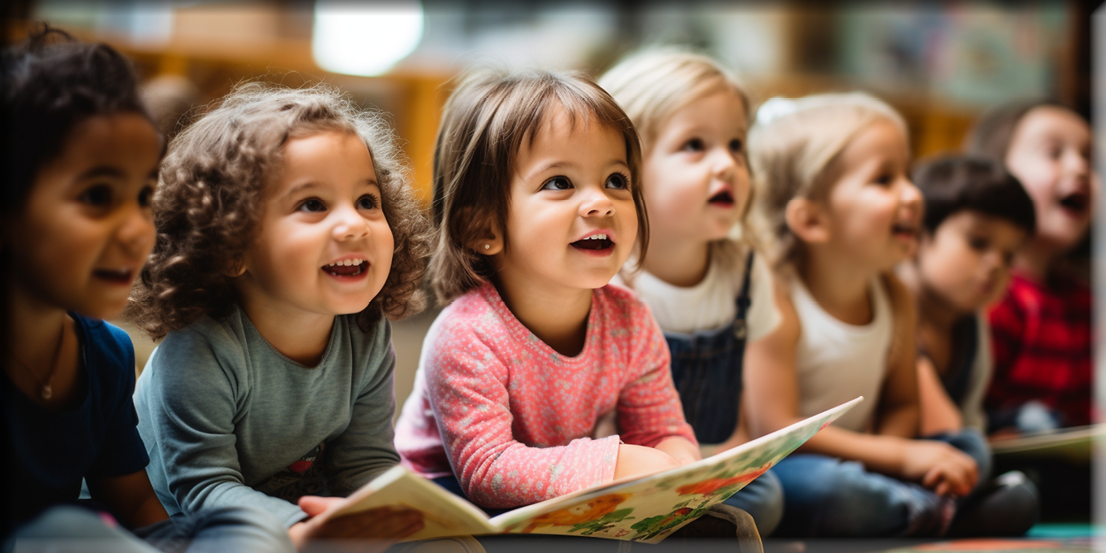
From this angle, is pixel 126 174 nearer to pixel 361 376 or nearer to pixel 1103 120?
pixel 361 376

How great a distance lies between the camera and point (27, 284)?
0.44 metres

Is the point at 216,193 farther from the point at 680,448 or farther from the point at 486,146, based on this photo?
the point at 680,448

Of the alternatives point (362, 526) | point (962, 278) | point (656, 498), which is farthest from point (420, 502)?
point (962, 278)

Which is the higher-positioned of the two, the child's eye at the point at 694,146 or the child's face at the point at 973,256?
the child's eye at the point at 694,146

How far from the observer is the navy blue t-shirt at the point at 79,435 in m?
0.45

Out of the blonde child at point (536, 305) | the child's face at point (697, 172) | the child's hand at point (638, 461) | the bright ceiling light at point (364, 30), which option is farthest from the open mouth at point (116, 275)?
the bright ceiling light at point (364, 30)

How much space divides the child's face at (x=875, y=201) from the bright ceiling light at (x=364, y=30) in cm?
198

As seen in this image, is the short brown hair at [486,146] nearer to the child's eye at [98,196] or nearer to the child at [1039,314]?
the child's eye at [98,196]

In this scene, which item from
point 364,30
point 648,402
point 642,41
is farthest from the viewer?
point 364,30

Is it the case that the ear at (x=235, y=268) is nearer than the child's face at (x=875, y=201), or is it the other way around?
the ear at (x=235, y=268)

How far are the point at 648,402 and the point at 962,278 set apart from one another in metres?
0.59

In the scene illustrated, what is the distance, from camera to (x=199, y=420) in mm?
521

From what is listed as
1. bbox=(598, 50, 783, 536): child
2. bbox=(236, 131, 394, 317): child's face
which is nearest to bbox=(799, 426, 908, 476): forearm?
bbox=(598, 50, 783, 536): child

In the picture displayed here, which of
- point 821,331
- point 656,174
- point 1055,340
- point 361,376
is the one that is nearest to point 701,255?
point 656,174
